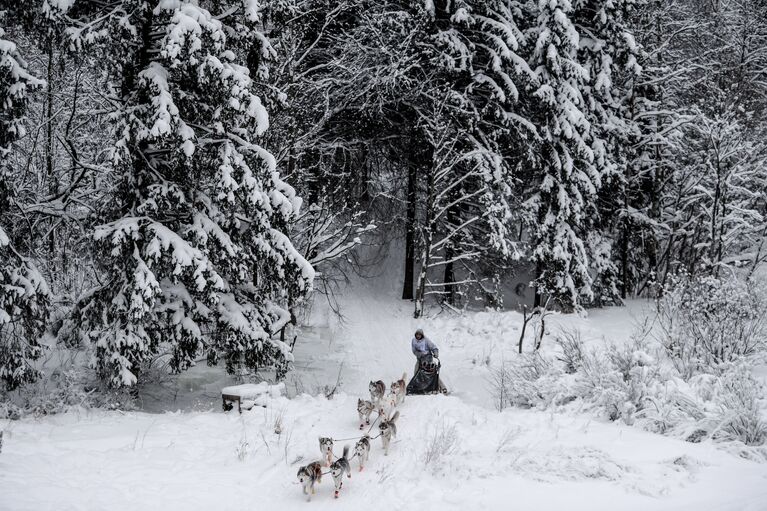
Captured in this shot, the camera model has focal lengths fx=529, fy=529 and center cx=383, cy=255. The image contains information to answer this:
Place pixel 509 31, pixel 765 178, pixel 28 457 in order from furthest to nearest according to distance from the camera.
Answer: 1. pixel 765 178
2. pixel 509 31
3. pixel 28 457

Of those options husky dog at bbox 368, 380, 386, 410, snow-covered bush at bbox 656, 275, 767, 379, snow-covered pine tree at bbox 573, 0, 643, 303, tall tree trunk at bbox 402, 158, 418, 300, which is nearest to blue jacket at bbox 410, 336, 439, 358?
husky dog at bbox 368, 380, 386, 410

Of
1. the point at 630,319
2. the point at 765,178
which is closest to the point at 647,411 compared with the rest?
the point at 630,319

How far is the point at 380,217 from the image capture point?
22.5 metres

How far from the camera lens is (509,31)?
16.1 metres

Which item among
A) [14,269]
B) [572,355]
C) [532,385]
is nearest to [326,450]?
[532,385]

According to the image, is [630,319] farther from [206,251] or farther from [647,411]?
[206,251]

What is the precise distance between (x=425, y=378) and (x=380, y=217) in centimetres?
1253

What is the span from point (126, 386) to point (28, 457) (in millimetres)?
2919

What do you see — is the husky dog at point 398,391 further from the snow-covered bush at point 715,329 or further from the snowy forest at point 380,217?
the snow-covered bush at point 715,329

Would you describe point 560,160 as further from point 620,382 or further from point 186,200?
point 186,200

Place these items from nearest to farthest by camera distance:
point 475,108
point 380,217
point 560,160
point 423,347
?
point 423,347
point 475,108
point 560,160
point 380,217

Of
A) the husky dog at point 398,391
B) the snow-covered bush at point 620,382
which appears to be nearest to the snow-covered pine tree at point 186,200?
the husky dog at point 398,391

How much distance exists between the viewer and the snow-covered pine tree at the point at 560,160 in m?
16.4

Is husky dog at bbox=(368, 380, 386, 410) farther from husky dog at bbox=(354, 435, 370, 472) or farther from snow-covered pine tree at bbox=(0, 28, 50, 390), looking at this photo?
snow-covered pine tree at bbox=(0, 28, 50, 390)
